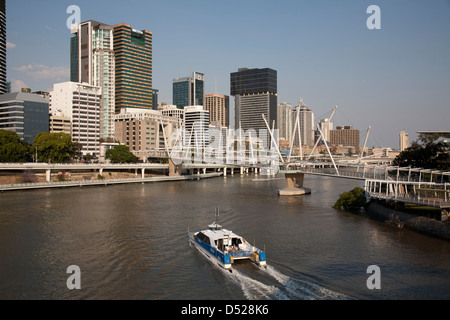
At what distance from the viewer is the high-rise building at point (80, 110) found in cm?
10331

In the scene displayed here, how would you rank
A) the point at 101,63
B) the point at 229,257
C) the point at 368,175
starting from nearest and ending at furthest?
the point at 229,257 → the point at 368,175 → the point at 101,63

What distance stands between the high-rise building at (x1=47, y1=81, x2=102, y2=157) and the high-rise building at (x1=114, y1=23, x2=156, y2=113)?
26362 millimetres

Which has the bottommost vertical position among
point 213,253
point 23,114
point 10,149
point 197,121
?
point 213,253

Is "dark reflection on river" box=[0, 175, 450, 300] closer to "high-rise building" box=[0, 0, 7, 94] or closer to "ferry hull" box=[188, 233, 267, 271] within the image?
"ferry hull" box=[188, 233, 267, 271]

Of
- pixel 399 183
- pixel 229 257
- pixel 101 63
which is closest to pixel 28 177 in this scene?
pixel 229 257

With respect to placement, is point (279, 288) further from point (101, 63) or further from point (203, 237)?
point (101, 63)

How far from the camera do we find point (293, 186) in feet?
170

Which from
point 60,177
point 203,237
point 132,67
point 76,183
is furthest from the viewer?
point 132,67

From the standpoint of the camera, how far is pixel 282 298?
49.3 ft

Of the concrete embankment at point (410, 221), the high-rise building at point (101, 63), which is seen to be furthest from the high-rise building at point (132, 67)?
the concrete embankment at point (410, 221)

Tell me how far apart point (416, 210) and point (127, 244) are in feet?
74.8

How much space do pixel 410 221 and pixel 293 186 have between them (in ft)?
78.7

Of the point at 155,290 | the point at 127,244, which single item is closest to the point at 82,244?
the point at 127,244
